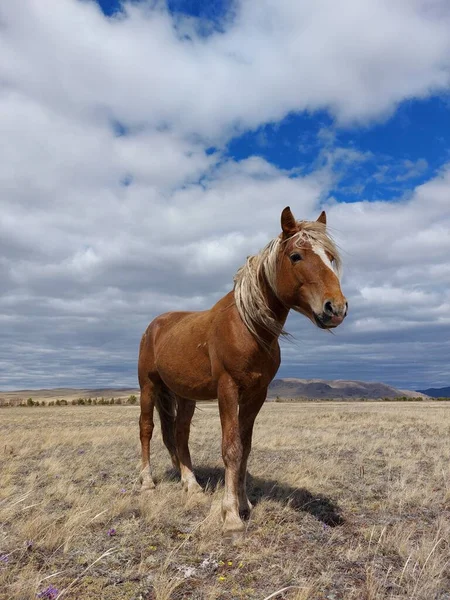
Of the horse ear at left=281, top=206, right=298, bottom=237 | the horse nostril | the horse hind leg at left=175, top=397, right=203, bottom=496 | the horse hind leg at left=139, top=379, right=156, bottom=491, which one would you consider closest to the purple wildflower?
the horse nostril

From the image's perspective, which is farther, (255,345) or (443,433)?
(443,433)

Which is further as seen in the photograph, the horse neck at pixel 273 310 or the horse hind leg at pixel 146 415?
the horse hind leg at pixel 146 415

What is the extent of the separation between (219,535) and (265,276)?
3098 mm

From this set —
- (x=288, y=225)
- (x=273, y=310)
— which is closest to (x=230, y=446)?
(x=273, y=310)

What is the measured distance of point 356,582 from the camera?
401 centimetres

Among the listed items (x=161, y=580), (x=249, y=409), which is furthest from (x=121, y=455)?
(x=161, y=580)

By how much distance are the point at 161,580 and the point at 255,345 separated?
2769mm

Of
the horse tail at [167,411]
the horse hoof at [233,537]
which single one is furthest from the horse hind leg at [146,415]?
the horse hoof at [233,537]

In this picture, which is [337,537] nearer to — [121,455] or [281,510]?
[281,510]

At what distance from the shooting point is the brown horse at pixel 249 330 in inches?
204

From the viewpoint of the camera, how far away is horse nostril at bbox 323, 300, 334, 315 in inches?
187

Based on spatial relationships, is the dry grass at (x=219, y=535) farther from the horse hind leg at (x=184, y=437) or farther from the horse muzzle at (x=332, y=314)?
the horse muzzle at (x=332, y=314)

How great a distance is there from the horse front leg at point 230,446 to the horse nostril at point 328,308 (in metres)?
1.65

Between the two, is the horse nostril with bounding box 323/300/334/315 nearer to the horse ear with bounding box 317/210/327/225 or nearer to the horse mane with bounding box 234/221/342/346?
the horse mane with bounding box 234/221/342/346
